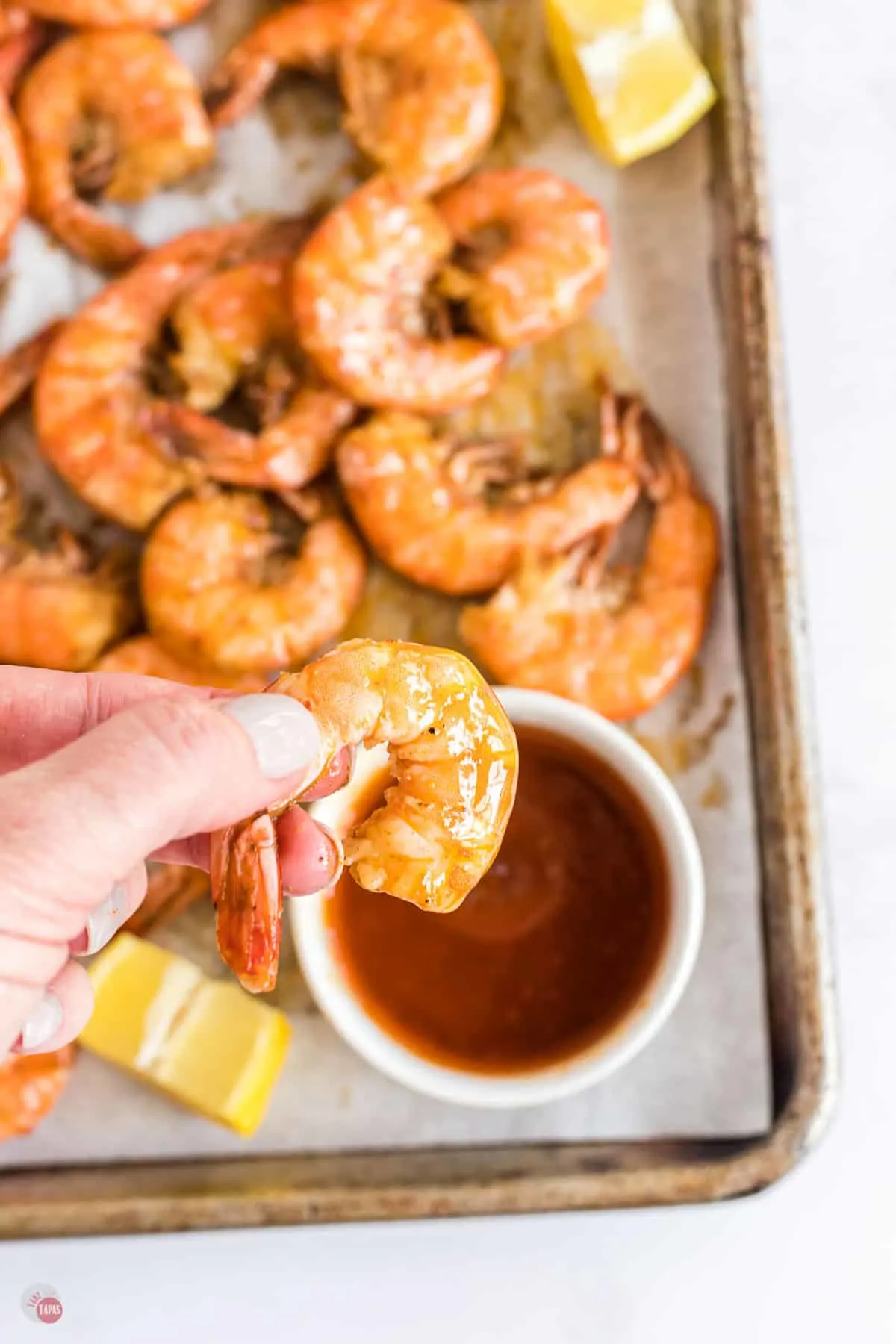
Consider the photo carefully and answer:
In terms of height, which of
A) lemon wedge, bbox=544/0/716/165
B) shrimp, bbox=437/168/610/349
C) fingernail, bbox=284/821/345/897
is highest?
lemon wedge, bbox=544/0/716/165

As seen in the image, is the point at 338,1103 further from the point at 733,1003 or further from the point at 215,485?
the point at 215,485

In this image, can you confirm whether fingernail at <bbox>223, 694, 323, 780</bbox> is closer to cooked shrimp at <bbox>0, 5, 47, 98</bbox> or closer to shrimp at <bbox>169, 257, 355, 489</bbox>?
shrimp at <bbox>169, 257, 355, 489</bbox>

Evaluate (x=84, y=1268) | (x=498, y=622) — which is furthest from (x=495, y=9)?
(x=84, y=1268)

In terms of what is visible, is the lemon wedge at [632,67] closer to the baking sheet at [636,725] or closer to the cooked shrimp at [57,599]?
the baking sheet at [636,725]

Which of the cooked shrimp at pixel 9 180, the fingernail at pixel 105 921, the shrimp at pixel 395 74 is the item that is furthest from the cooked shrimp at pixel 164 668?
the shrimp at pixel 395 74

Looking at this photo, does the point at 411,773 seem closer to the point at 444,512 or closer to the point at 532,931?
the point at 532,931

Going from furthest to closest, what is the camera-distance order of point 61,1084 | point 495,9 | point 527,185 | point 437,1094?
point 495,9
point 527,185
point 61,1084
point 437,1094

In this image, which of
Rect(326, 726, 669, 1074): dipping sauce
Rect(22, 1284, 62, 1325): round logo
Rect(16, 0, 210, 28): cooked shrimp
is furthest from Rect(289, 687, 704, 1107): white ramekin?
Rect(16, 0, 210, 28): cooked shrimp
